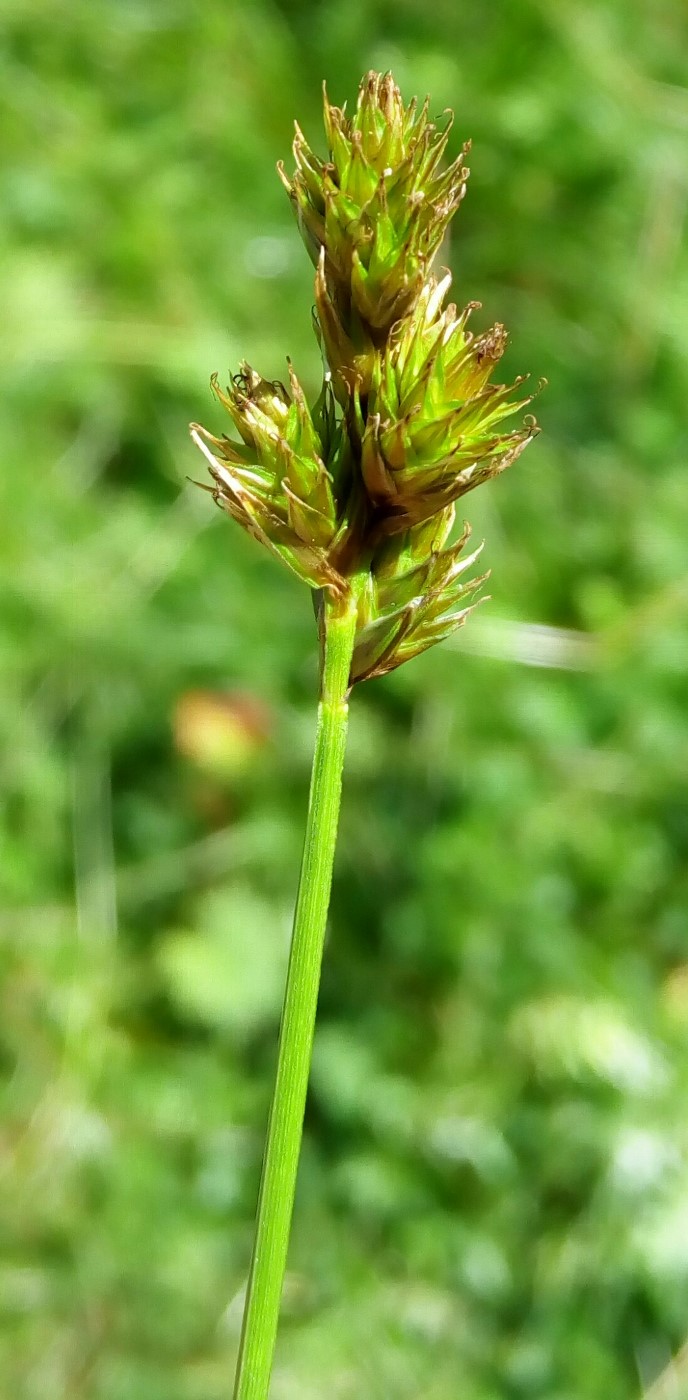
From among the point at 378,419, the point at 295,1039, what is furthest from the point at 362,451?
the point at 295,1039

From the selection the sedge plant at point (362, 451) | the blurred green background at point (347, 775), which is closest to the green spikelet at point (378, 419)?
the sedge plant at point (362, 451)

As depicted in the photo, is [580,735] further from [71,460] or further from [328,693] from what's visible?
[328,693]

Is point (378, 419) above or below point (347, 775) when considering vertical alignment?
below

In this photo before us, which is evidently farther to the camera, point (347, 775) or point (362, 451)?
point (347, 775)

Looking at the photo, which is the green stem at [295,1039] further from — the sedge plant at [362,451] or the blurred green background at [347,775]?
the blurred green background at [347,775]

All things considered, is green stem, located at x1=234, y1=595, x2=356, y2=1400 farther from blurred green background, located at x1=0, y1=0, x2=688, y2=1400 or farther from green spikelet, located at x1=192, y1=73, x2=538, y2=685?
blurred green background, located at x1=0, y1=0, x2=688, y2=1400

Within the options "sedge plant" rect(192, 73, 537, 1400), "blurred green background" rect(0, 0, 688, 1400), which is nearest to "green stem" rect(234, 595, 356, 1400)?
"sedge plant" rect(192, 73, 537, 1400)

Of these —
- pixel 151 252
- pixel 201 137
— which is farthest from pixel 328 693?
pixel 201 137

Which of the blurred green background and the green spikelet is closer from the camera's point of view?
the green spikelet

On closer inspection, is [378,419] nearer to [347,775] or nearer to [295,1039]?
[295,1039]
